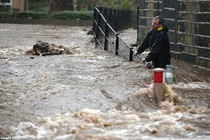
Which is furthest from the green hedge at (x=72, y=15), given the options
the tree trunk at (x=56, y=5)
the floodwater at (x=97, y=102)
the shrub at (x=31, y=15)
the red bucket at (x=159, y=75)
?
the red bucket at (x=159, y=75)

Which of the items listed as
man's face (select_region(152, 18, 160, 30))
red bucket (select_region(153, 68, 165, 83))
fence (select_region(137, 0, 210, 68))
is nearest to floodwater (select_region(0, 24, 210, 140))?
red bucket (select_region(153, 68, 165, 83))

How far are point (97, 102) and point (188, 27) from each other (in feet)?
25.6

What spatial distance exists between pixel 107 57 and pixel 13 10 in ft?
99.3

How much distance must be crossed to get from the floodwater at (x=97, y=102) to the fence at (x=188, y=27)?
522mm

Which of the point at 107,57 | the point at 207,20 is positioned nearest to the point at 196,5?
the point at 207,20

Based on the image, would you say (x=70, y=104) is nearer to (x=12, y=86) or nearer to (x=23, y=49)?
(x=12, y=86)

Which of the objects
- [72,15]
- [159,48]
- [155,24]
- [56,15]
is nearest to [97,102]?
[159,48]

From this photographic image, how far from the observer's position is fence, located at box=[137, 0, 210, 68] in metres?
15.8

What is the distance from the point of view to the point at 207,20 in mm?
15742

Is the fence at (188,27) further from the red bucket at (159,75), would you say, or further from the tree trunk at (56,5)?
the tree trunk at (56,5)

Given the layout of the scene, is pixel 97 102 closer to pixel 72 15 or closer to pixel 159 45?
pixel 159 45

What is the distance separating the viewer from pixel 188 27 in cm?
1733

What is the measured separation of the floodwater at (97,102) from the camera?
7.99 meters

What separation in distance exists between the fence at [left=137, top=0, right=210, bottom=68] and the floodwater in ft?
1.71
